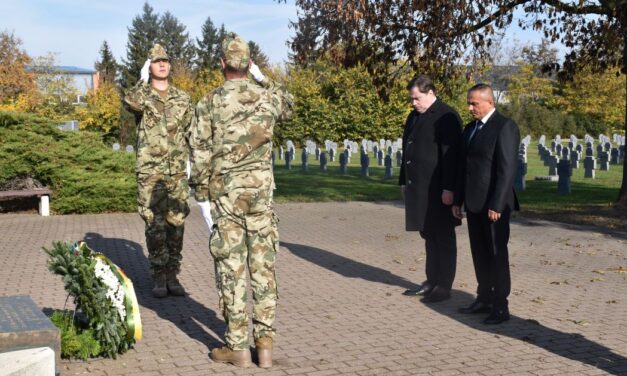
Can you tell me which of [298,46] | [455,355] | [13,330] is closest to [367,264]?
[455,355]

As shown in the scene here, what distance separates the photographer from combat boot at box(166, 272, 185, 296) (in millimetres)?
7691

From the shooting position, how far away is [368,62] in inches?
619

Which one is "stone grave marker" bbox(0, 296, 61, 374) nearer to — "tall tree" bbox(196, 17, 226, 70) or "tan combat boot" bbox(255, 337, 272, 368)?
"tan combat boot" bbox(255, 337, 272, 368)

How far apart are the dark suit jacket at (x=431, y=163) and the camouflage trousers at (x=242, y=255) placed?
2.39m

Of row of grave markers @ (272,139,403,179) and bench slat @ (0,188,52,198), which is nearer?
bench slat @ (0,188,52,198)

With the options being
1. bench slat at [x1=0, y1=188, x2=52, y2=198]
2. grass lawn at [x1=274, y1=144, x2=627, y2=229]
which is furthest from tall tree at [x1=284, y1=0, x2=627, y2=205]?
bench slat at [x1=0, y1=188, x2=52, y2=198]

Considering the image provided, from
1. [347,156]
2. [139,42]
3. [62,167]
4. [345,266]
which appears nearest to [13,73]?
[347,156]

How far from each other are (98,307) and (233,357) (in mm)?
991

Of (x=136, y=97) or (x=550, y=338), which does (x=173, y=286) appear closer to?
(x=136, y=97)

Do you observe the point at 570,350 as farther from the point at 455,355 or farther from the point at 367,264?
the point at 367,264

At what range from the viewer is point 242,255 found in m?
5.36

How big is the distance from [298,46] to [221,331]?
9.59 meters

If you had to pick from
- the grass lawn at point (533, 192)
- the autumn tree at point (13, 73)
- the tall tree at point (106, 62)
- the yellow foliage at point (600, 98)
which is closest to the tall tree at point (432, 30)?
the grass lawn at point (533, 192)

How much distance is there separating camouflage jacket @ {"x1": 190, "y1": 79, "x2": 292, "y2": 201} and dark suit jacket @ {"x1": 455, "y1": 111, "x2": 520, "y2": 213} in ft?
6.75
